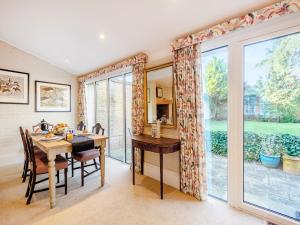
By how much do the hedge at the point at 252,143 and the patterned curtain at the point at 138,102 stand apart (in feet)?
4.31

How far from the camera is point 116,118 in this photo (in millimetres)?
4375

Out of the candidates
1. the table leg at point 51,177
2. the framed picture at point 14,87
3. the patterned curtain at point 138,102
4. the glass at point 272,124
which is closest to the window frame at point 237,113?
the glass at point 272,124

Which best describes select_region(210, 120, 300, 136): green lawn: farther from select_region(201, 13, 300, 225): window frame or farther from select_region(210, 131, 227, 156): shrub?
select_region(210, 131, 227, 156): shrub

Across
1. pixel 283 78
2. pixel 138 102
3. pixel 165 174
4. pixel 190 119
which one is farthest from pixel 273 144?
pixel 138 102

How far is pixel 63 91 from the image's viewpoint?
4926mm

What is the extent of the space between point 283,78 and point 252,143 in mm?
829

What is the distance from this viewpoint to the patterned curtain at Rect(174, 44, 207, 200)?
2367 millimetres

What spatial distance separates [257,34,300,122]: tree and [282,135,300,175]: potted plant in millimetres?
215

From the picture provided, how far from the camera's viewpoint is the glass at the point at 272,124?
181 centimetres

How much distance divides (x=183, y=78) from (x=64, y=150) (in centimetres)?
201

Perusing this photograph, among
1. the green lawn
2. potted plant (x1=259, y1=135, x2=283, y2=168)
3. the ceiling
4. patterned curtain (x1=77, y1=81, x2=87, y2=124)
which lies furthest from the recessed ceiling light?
potted plant (x1=259, y1=135, x2=283, y2=168)

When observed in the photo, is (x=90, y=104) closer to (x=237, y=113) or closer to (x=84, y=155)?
(x=84, y=155)

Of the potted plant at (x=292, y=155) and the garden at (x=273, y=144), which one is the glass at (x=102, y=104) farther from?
the potted plant at (x=292, y=155)

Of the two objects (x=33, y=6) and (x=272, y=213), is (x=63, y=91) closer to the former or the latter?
(x=33, y=6)
